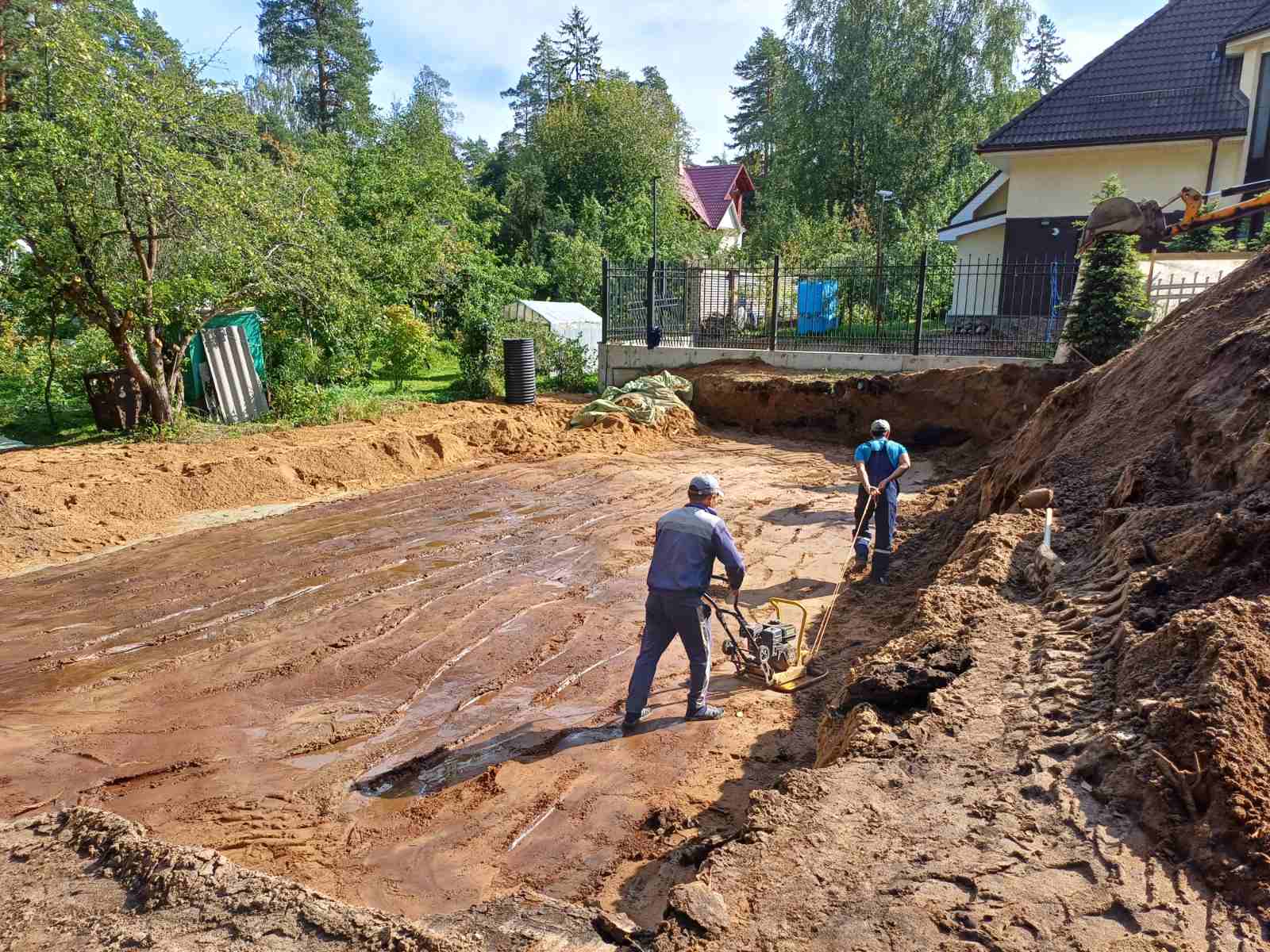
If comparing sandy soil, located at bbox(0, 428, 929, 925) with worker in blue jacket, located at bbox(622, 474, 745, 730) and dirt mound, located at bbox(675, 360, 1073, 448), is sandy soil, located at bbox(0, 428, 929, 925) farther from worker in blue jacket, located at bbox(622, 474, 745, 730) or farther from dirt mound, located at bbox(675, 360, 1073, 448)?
dirt mound, located at bbox(675, 360, 1073, 448)

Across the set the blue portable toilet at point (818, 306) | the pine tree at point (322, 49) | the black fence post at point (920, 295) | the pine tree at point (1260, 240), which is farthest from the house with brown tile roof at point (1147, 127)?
the pine tree at point (322, 49)

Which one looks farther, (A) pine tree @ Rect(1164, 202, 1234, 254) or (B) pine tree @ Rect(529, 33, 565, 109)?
(B) pine tree @ Rect(529, 33, 565, 109)

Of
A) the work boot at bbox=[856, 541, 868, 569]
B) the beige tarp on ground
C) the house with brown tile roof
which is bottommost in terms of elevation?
the work boot at bbox=[856, 541, 868, 569]

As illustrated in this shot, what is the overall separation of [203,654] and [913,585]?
20.7 ft

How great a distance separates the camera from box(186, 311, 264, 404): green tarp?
564 inches

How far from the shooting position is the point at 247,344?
14.7m

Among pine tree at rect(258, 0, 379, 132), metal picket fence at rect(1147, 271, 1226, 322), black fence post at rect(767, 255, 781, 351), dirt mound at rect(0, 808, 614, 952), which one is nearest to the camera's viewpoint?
dirt mound at rect(0, 808, 614, 952)

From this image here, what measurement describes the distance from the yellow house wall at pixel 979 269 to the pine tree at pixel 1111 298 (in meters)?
7.68

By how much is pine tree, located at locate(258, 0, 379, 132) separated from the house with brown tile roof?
31.1 metres

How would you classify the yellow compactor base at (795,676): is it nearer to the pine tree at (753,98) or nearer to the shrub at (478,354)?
the shrub at (478,354)

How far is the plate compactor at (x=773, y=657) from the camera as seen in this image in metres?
A: 6.07

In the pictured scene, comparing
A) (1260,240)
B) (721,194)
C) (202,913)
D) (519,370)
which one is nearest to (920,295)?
(1260,240)

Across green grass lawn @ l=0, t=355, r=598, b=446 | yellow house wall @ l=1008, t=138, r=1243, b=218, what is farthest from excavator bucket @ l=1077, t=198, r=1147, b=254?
green grass lawn @ l=0, t=355, r=598, b=446

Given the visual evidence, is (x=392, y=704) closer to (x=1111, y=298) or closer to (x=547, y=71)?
(x=1111, y=298)
